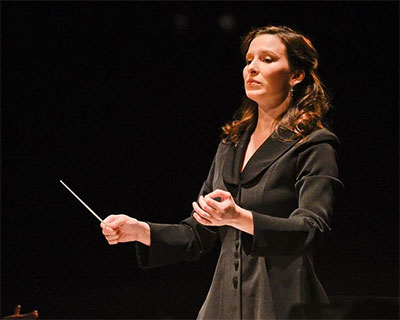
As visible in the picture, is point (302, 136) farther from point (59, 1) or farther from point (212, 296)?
point (59, 1)

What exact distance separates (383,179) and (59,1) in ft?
4.03

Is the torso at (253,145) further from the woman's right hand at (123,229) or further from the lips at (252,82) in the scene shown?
the woman's right hand at (123,229)

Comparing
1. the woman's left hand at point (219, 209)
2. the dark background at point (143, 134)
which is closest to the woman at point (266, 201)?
the woman's left hand at point (219, 209)

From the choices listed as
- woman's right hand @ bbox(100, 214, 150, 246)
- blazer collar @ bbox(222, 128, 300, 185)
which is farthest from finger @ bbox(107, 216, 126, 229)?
blazer collar @ bbox(222, 128, 300, 185)

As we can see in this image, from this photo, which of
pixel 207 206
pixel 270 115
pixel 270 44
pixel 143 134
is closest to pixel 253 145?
pixel 270 115

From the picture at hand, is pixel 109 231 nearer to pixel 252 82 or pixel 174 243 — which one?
pixel 174 243

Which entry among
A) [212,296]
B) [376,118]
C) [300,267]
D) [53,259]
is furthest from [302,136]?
[53,259]

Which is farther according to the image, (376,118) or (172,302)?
(172,302)

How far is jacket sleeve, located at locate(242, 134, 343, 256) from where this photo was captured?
3.37 feet

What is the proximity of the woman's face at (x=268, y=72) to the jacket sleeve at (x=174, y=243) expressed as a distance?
11.4 inches

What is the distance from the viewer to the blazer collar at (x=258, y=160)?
1168 millimetres

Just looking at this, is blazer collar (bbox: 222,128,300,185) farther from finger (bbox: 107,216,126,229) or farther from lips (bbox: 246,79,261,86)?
finger (bbox: 107,216,126,229)

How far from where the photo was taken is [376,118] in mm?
1913

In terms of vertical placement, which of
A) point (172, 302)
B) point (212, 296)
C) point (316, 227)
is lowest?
point (172, 302)
